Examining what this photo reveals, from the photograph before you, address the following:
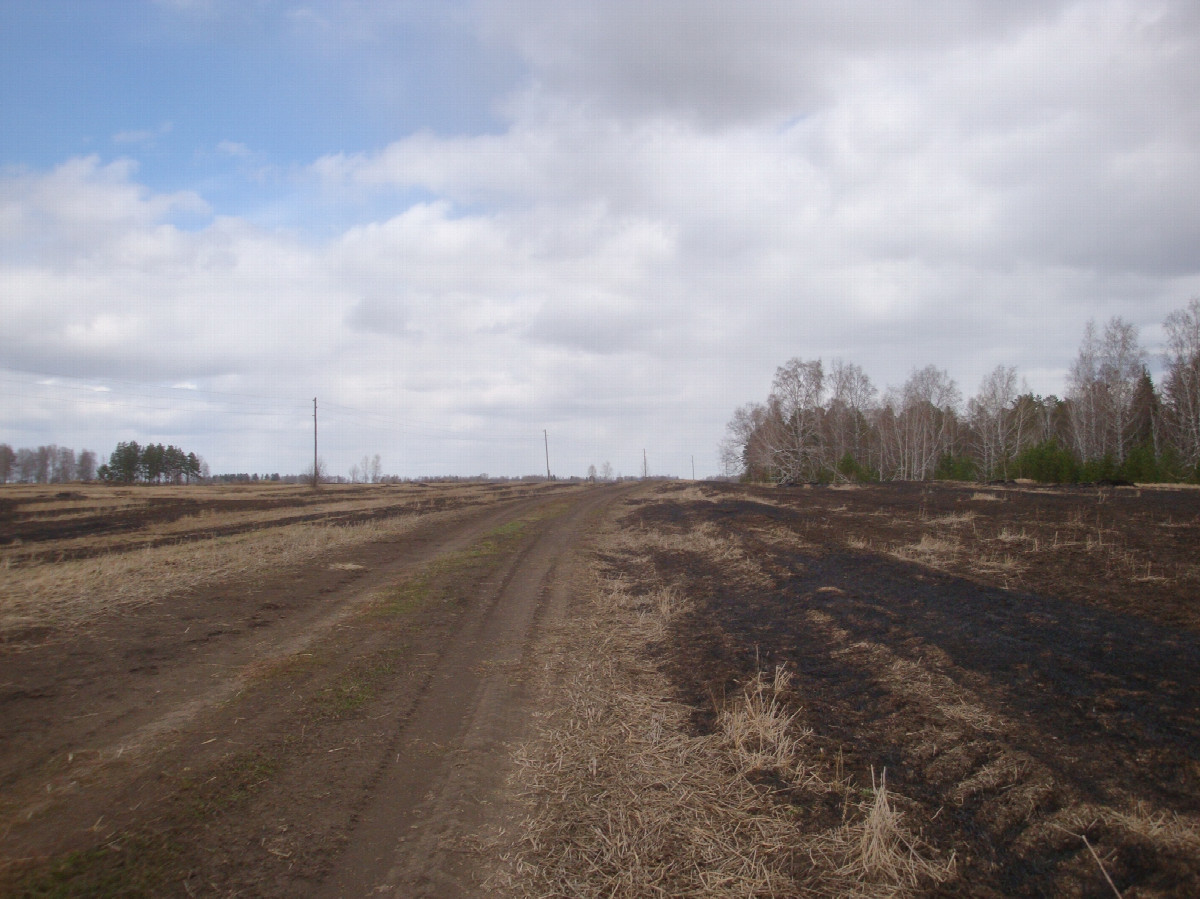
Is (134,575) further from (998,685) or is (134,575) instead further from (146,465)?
(146,465)

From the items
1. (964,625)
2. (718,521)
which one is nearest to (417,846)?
(964,625)

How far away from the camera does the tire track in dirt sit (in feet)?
11.8

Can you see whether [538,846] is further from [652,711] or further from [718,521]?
[718,521]

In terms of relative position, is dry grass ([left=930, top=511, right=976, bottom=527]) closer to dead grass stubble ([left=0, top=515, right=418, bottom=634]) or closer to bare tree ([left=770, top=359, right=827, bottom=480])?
dead grass stubble ([left=0, top=515, right=418, bottom=634])

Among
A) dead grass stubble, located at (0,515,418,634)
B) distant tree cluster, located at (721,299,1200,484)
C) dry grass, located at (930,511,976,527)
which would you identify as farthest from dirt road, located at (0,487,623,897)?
distant tree cluster, located at (721,299,1200,484)

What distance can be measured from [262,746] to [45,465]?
707 feet

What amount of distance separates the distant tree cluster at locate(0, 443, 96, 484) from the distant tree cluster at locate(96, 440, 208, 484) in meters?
40.4

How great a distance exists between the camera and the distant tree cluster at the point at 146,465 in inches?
4680

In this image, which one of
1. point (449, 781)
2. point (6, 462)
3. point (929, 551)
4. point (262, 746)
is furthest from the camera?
point (6, 462)

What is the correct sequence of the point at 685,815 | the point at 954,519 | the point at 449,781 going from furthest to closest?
the point at 954,519, the point at 449,781, the point at 685,815

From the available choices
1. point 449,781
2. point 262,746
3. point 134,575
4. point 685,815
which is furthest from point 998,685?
point 134,575

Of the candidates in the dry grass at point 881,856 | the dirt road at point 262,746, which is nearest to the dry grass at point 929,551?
the dirt road at point 262,746

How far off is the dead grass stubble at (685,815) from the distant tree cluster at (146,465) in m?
139

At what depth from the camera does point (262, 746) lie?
206 inches
